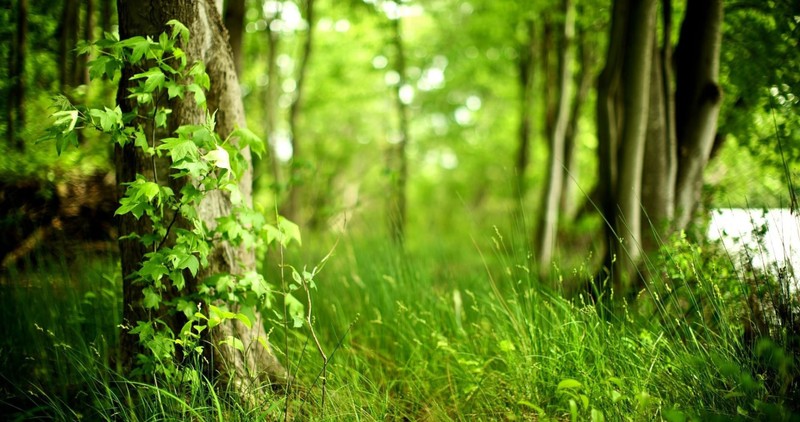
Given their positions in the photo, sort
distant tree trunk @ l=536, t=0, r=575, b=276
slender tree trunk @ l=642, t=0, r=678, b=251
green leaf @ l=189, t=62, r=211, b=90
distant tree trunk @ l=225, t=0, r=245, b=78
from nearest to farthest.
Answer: green leaf @ l=189, t=62, r=211, b=90 → slender tree trunk @ l=642, t=0, r=678, b=251 → distant tree trunk @ l=225, t=0, r=245, b=78 → distant tree trunk @ l=536, t=0, r=575, b=276

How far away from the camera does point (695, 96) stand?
9.90ft

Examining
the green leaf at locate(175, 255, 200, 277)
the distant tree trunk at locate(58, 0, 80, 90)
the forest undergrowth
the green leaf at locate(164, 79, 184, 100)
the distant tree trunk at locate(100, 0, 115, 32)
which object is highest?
the distant tree trunk at locate(100, 0, 115, 32)

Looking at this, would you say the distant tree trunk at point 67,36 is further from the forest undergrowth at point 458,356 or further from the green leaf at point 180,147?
the green leaf at point 180,147

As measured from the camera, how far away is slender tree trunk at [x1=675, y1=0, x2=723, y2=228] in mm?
2920

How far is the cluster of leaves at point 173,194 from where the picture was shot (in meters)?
1.63

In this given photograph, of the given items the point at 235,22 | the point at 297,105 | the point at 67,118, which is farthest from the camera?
the point at 297,105

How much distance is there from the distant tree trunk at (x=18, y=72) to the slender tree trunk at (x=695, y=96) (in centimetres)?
470

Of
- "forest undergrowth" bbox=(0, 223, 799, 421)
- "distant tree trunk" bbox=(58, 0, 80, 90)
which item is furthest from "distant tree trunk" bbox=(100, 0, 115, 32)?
"forest undergrowth" bbox=(0, 223, 799, 421)

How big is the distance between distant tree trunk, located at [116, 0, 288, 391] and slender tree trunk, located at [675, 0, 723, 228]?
268 centimetres

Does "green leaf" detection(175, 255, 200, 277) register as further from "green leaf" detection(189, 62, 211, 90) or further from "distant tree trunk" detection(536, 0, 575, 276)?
"distant tree trunk" detection(536, 0, 575, 276)

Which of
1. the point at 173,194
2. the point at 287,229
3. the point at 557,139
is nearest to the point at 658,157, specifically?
the point at 557,139

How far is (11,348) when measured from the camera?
2387 millimetres

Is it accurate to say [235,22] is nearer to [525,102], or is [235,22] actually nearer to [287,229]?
[287,229]

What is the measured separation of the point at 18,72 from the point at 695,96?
4822 mm
